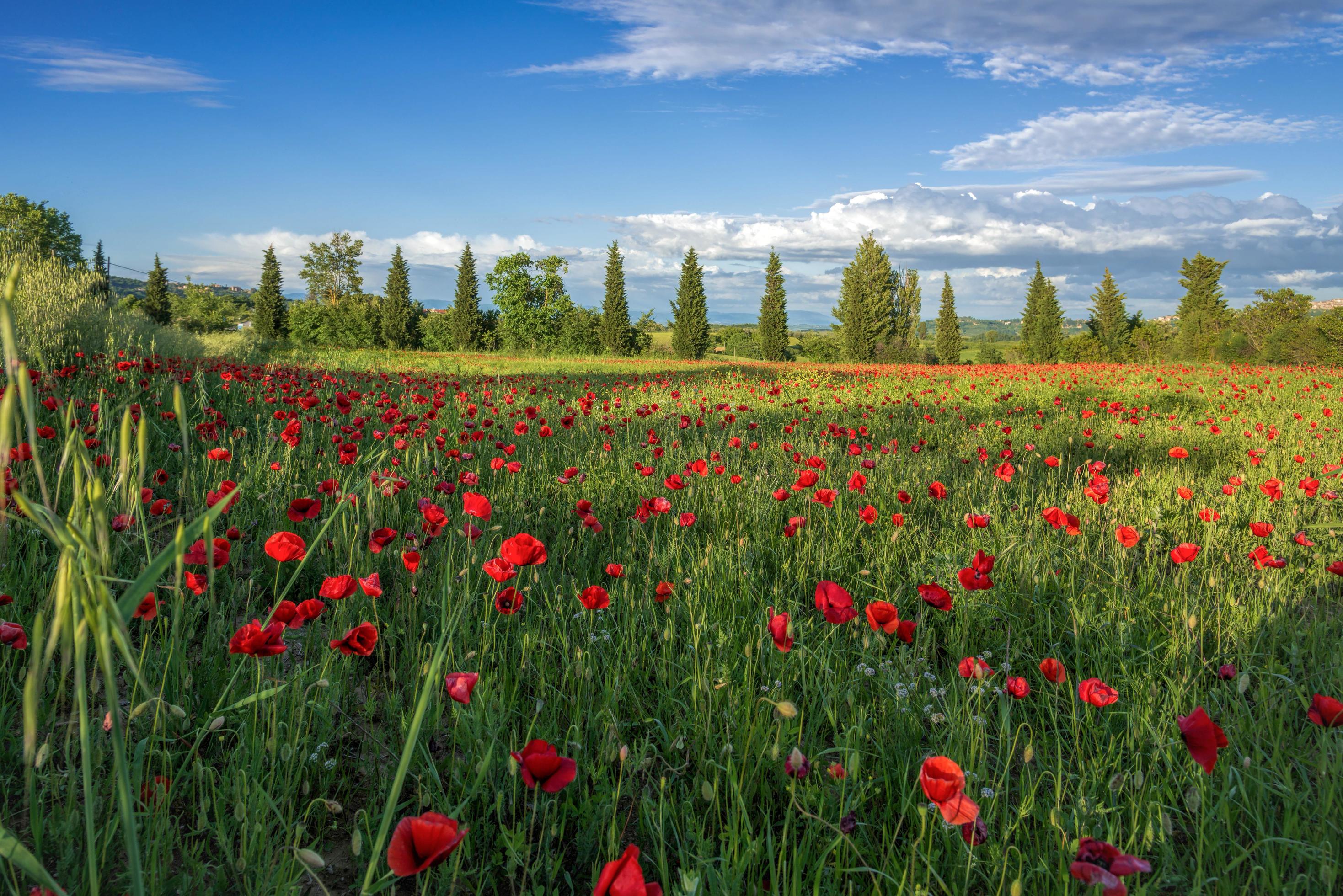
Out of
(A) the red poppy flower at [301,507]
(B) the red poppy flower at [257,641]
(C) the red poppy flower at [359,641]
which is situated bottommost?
(C) the red poppy flower at [359,641]

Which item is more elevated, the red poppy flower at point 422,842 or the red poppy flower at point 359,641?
the red poppy flower at point 359,641

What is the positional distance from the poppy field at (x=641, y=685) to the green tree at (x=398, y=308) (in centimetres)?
4911

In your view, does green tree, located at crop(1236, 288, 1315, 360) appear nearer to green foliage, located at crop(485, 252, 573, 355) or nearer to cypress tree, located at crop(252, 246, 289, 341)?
green foliage, located at crop(485, 252, 573, 355)

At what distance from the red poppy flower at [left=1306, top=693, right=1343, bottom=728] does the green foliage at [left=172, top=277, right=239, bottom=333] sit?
8449 cm

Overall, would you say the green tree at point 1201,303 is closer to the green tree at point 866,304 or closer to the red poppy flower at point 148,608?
the green tree at point 866,304

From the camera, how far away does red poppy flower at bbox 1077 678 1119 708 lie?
140cm

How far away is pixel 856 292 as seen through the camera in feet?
154

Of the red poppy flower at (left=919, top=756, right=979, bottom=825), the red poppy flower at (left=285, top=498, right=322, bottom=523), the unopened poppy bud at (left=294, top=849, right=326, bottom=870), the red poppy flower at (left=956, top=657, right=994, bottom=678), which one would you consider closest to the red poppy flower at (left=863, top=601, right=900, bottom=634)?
the red poppy flower at (left=956, top=657, right=994, bottom=678)

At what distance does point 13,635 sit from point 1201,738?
242 centimetres

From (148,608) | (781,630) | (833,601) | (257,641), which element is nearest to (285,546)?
(148,608)

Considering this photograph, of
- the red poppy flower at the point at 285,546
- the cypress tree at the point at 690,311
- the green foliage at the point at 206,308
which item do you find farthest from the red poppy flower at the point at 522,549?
the green foliage at the point at 206,308

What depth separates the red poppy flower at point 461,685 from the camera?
4.14ft

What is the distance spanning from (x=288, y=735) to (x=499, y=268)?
53.5 metres

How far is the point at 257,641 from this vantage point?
134cm
